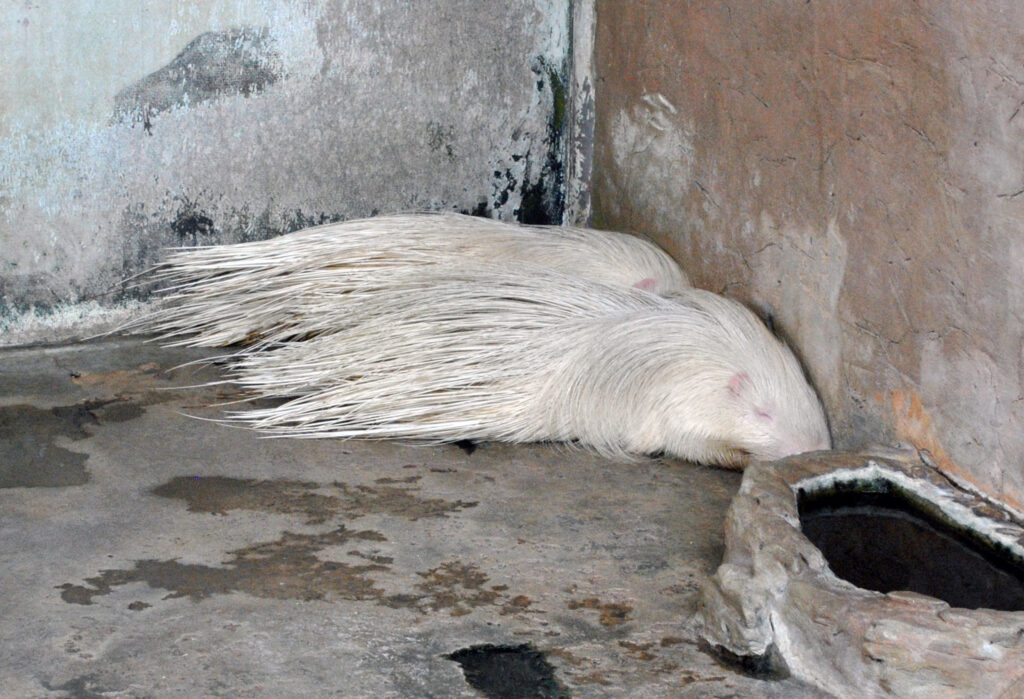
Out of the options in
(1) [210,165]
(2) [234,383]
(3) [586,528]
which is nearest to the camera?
(3) [586,528]

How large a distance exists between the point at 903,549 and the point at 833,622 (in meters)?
0.51

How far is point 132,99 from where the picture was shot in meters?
3.98

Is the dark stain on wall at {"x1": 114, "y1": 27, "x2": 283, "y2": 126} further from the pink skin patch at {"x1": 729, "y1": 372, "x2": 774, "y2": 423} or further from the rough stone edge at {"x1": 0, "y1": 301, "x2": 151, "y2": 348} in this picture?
the pink skin patch at {"x1": 729, "y1": 372, "x2": 774, "y2": 423}

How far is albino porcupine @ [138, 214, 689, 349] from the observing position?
384cm

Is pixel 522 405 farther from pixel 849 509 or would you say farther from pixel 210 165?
pixel 210 165

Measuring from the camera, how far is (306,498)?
311 cm

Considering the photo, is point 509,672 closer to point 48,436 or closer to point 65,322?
point 48,436

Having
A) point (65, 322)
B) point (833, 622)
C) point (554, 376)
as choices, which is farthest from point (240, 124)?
point (833, 622)

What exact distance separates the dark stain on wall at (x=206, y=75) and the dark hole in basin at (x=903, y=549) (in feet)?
7.57

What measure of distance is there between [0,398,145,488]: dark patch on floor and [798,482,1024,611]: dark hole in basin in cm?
179

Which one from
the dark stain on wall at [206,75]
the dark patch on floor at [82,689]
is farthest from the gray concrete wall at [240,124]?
the dark patch on floor at [82,689]

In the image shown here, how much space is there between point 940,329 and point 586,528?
0.93m

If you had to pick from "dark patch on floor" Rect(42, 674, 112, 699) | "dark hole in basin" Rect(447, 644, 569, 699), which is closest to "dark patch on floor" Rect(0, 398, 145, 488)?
"dark patch on floor" Rect(42, 674, 112, 699)

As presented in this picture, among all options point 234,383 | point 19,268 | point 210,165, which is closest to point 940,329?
point 234,383
